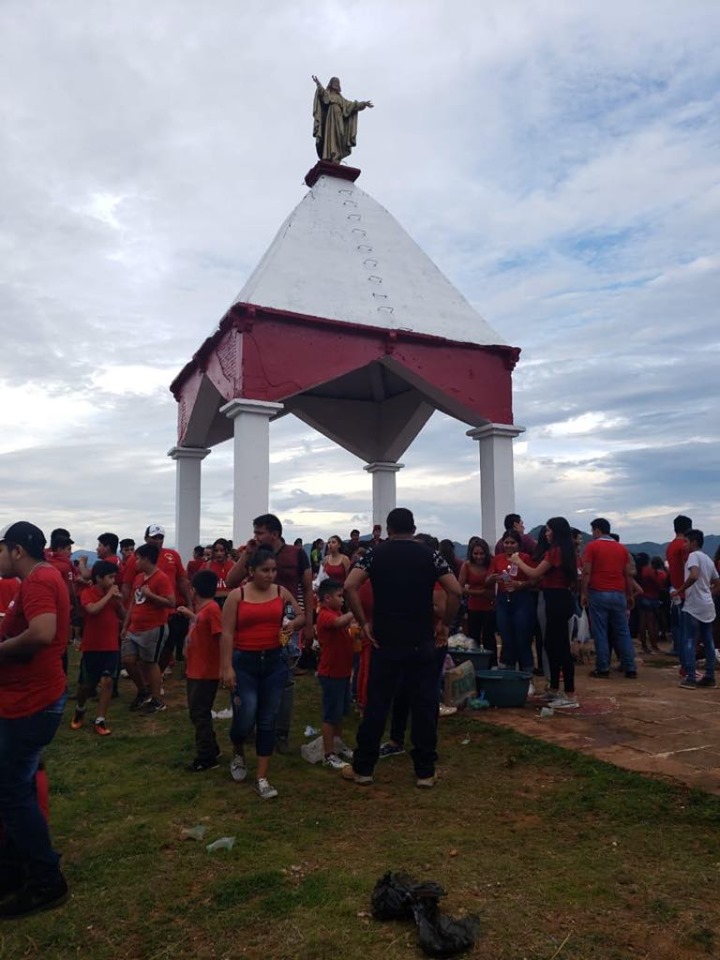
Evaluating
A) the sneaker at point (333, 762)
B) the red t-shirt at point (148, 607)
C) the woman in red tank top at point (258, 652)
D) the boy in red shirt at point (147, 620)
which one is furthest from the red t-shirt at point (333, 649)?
the red t-shirt at point (148, 607)

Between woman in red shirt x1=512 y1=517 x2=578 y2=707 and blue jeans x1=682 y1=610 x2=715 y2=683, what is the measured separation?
64.5 inches

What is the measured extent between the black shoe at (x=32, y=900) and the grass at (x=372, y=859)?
66mm

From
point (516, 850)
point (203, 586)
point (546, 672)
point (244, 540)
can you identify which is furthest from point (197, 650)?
point (244, 540)

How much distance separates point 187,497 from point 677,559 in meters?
10.2

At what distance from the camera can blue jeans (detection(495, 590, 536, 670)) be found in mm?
7406

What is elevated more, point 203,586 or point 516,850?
point 203,586

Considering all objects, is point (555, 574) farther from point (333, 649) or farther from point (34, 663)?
point (34, 663)

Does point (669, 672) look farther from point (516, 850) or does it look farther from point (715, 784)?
point (516, 850)

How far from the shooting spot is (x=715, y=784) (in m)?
4.38

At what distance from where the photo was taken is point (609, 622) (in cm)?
816

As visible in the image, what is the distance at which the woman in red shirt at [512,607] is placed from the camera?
7371 mm

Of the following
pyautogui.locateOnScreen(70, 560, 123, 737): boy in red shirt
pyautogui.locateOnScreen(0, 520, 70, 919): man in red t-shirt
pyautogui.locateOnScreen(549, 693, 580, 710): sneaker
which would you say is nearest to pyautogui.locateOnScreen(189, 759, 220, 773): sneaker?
pyautogui.locateOnScreen(70, 560, 123, 737): boy in red shirt

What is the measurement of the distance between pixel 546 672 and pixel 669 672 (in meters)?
1.90

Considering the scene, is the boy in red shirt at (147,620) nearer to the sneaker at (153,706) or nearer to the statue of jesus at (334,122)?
the sneaker at (153,706)
